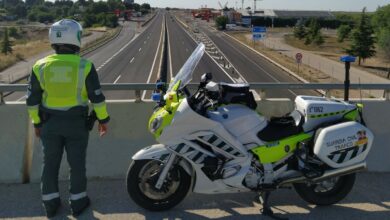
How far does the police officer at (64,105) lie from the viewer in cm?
451

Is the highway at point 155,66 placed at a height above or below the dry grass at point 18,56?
Result: below

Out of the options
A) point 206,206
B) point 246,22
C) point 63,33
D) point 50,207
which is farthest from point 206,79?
point 246,22

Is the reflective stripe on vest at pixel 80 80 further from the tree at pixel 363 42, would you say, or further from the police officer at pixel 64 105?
the tree at pixel 363 42

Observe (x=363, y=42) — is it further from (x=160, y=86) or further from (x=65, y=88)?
(x=65, y=88)

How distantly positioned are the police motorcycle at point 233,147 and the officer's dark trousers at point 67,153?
55 cm

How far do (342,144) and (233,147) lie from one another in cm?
118

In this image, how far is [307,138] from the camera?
489 cm

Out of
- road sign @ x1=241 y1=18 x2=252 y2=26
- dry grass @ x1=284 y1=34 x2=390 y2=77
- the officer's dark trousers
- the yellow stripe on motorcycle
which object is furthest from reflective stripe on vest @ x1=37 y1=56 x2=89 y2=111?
road sign @ x1=241 y1=18 x2=252 y2=26

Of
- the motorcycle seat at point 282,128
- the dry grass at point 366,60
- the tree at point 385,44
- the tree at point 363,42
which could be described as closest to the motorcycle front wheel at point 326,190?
the motorcycle seat at point 282,128

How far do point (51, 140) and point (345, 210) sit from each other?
3269mm

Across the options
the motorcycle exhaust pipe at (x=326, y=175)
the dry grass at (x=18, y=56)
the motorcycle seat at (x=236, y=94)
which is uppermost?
the motorcycle seat at (x=236, y=94)

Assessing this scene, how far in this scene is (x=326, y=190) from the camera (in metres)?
5.07

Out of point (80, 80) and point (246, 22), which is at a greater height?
point (80, 80)

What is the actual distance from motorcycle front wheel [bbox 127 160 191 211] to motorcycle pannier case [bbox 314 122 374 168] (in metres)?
1.46
